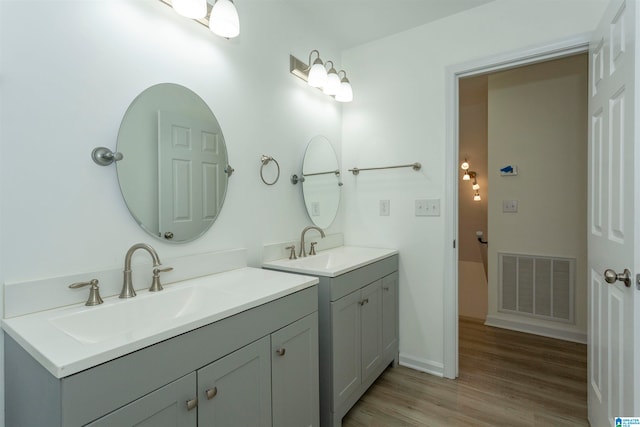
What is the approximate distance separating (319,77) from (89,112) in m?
1.33

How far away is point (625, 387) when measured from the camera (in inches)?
45.0

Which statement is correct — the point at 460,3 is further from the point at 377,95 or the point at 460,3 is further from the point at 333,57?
the point at 333,57

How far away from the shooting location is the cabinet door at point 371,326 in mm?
1843

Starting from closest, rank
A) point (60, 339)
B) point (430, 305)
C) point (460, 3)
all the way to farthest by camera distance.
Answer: point (60, 339), point (460, 3), point (430, 305)

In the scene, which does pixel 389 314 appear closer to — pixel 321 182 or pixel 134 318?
pixel 321 182

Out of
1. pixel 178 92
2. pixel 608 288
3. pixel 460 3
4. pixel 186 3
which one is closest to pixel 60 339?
pixel 178 92

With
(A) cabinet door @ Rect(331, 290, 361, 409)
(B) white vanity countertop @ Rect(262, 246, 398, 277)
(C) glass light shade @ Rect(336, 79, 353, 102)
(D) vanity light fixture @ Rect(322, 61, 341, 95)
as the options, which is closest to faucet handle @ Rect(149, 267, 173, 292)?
(B) white vanity countertop @ Rect(262, 246, 398, 277)

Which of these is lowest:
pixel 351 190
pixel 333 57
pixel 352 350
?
pixel 352 350

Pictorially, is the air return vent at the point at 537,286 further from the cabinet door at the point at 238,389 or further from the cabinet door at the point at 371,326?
the cabinet door at the point at 238,389

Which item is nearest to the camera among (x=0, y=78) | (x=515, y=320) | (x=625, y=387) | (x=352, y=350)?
(x=0, y=78)

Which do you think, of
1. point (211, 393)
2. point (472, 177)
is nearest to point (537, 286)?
point (472, 177)

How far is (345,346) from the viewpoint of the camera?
5.47 feet

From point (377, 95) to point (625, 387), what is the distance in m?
2.14

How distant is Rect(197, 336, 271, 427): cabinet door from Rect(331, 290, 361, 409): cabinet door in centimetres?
49
